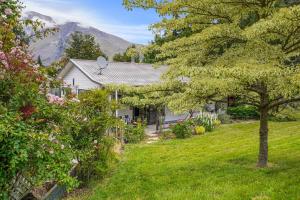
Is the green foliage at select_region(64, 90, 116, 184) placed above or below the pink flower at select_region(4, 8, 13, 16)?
below

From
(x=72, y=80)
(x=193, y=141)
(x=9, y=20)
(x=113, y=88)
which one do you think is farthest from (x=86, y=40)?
(x=9, y=20)

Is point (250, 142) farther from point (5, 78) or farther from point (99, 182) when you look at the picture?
point (5, 78)

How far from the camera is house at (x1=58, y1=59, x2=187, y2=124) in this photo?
73.7 ft

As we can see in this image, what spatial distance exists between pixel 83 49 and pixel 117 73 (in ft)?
94.8

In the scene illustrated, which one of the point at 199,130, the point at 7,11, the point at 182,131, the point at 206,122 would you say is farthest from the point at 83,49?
the point at 7,11

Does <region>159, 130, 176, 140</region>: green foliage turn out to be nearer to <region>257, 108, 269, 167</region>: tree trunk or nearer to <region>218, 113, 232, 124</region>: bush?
<region>218, 113, 232, 124</region>: bush

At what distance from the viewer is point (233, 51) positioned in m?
9.97

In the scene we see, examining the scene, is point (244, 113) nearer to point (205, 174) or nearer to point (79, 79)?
point (79, 79)

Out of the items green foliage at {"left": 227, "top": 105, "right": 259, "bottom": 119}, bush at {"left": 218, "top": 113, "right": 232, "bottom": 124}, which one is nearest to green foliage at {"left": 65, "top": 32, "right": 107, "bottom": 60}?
green foliage at {"left": 227, "top": 105, "right": 259, "bottom": 119}

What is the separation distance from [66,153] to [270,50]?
6169 millimetres

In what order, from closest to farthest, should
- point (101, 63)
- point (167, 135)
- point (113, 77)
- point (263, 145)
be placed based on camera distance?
point (263, 145), point (167, 135), point (113, 77), point (101, 63)

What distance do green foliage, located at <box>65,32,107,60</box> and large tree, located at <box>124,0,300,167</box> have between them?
40865 mm

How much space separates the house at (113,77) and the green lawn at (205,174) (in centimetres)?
697

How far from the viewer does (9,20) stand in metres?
6.39
